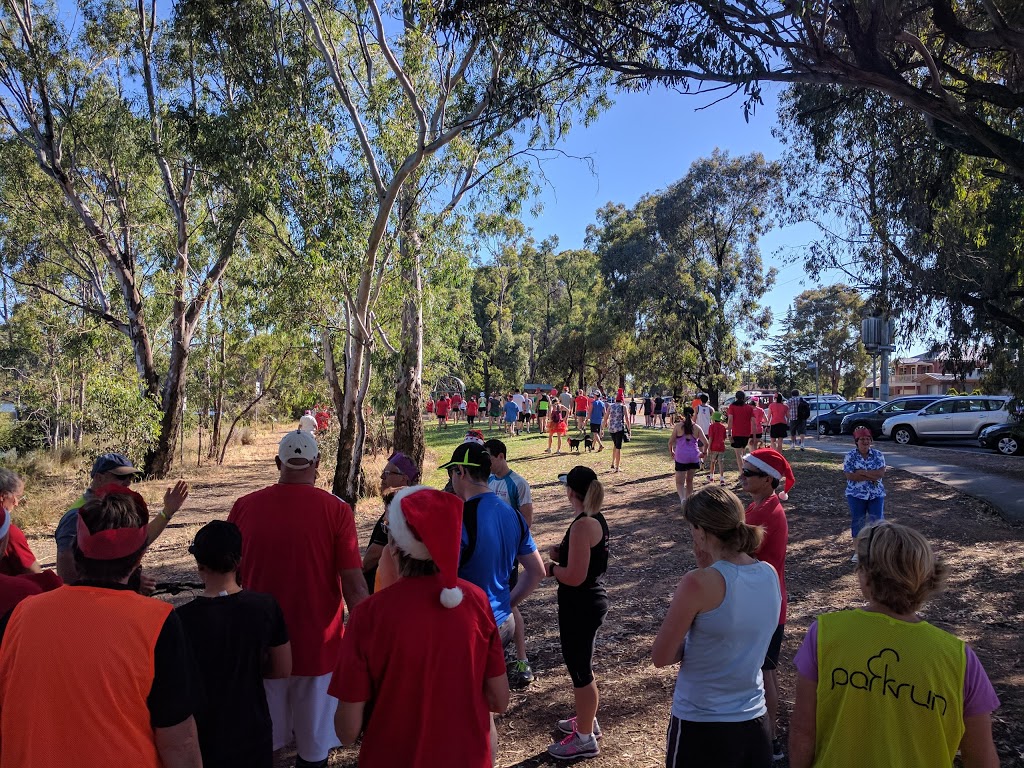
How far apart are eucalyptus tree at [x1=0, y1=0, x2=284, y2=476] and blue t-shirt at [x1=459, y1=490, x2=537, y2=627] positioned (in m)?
10.1

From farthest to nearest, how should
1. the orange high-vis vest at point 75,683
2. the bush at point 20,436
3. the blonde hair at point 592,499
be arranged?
1. the bush at point 20,436
2. the blonde hair at point 592,499
3. the orange high-vis vest at point 75,683

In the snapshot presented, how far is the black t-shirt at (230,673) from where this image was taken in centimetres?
249

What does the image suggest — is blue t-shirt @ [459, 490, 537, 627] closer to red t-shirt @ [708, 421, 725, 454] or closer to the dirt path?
the dirt path

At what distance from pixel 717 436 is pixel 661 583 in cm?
633

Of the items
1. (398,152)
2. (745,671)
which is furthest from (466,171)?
(745,671)

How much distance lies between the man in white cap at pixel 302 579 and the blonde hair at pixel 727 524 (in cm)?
170

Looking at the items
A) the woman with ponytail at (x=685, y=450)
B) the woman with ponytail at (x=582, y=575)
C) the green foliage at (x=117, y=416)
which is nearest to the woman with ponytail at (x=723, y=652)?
the woman with ponytail at (x=582, y=575)

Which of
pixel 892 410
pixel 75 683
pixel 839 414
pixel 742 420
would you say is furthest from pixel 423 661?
pixel 839 414

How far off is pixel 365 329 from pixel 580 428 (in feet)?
54.8

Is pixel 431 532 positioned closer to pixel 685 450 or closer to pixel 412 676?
pixel 412 676

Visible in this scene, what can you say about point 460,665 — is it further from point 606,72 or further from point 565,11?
point 606,72

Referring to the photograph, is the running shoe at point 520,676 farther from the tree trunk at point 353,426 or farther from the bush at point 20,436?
the bush at point 20,436

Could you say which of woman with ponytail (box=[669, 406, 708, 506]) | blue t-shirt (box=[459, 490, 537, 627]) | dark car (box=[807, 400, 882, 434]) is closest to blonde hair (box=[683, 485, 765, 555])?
blue t-shirt (box=[459, 490, 537, 627])

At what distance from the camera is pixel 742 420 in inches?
521
